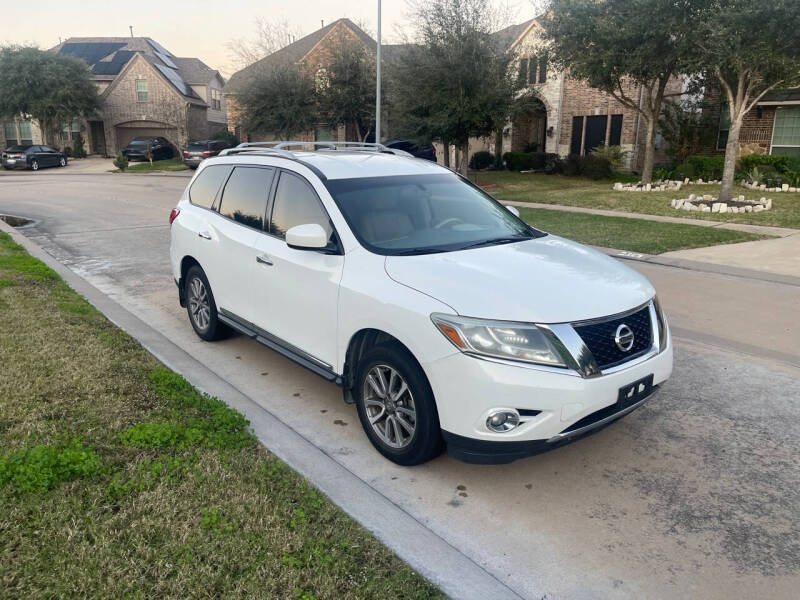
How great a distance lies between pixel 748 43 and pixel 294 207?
49.1 feet

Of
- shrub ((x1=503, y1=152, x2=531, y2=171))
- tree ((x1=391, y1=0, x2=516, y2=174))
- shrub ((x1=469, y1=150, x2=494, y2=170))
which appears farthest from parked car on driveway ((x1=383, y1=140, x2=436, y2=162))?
shrub ((x1=469, y1=150, x2=494, y2=170))

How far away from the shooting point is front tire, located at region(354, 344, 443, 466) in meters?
3.58

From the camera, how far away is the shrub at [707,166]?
25328 millimetres

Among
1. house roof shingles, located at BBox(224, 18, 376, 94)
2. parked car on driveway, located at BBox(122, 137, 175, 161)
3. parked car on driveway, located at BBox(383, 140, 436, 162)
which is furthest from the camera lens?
parked car on driveway, located at BBox(122, 137, 175, 161)

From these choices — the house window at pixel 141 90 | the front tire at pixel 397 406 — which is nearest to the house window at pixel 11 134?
the house window at pixel 141 90

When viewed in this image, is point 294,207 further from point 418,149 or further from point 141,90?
point 141,90

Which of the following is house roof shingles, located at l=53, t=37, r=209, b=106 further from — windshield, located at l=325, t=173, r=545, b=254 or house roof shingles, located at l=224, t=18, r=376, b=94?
windshield, located at l=325, t=173, r=545, b=254

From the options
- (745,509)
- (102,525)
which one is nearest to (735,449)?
(745,509)

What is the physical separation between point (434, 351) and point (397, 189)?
1.73 meters

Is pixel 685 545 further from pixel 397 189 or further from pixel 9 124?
pixel 9 124

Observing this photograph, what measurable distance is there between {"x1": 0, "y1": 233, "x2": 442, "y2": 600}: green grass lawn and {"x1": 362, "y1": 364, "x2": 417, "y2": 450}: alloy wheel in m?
0.64

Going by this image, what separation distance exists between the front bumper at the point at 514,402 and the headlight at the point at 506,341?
0.17 feet

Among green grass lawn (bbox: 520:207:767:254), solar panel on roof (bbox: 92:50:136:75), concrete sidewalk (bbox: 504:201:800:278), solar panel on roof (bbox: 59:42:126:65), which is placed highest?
solar panel on roof (bbox: 59:42:126:65)

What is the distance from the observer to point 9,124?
52.2 m
